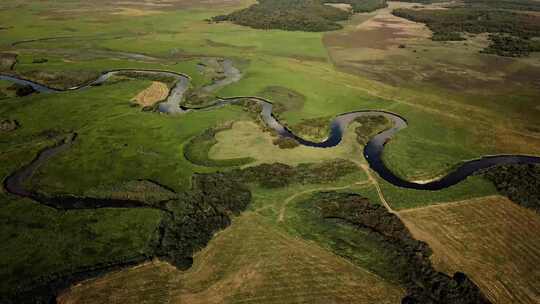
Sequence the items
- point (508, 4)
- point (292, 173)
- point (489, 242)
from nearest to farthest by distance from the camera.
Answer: point (489, 242) → point (292, 173) → point (508, 4)

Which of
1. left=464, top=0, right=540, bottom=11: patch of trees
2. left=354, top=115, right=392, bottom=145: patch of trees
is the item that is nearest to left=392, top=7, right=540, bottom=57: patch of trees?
left=464, top=0, right=540, bottom=11: patch of trees

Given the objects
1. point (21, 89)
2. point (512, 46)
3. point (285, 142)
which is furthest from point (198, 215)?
point (512, 46)

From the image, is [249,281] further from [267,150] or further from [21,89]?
[21,89]

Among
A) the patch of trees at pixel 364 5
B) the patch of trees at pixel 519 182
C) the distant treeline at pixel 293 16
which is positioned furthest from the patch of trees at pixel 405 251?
the patch of trees at pixel 364 5

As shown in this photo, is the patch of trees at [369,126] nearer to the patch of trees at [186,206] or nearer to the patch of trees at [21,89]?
the patch of trees at [186,206]

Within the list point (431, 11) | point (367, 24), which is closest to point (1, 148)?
point (367, 24)
